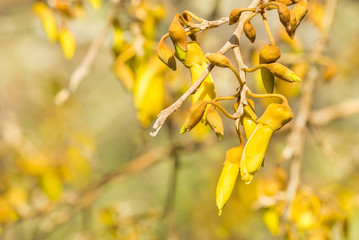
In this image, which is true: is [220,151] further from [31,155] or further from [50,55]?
[50,55]

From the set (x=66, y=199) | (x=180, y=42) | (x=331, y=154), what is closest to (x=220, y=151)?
(x=66, y=199)

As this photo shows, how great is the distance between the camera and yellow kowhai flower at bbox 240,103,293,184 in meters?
0.62

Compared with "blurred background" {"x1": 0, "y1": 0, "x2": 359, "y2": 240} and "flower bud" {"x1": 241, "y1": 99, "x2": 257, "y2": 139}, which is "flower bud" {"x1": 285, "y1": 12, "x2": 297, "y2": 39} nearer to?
"flower bud" {"x1": 241, "y1": 99, "x2": 257, "y2": 139}

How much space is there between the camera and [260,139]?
62cm

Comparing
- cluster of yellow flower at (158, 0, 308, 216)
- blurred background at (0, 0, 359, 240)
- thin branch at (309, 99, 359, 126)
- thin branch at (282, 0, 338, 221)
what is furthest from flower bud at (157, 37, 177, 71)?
thin branch at (309, 99, 359, 126)

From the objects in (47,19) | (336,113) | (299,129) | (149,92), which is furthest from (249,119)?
(336,113)

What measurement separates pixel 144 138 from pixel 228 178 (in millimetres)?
675

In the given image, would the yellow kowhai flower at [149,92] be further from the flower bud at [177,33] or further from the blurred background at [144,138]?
the flower bud at [177,33]

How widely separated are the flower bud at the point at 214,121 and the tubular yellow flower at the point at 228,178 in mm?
38

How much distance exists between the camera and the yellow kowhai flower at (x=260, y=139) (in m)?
0.62

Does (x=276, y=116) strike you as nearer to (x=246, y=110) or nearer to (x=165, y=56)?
(x=246, y=110)

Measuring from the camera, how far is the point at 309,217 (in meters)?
1.24

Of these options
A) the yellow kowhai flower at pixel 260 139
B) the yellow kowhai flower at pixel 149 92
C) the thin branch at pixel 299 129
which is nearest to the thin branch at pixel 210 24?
the yellow kowhai flower at pixel 260 139

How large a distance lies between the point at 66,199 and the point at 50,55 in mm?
3871
